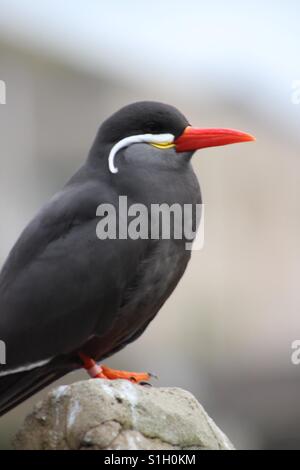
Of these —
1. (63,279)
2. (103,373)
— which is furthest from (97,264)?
(103,373)

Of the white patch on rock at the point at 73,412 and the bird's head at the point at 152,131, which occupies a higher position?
the bird's head at the point at 152,131

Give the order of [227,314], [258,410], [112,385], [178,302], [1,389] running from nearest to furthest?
[112,385], [1,389], [258,410], [178,302], [227,314]

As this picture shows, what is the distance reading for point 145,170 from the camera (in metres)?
8.33

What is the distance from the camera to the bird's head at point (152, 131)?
27.4 ft

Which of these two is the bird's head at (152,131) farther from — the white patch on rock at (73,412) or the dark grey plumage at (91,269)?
the white patch on rock at (73,412)

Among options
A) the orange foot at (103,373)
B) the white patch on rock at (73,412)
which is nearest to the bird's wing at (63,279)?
the orange foot at (103,373)

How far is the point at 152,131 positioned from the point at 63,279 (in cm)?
124

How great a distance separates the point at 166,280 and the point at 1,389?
4.47 feet

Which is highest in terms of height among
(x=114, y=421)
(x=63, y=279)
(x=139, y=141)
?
(x=139, y=141)

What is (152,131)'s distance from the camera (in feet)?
27.6

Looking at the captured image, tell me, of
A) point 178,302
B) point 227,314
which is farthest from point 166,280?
point 227,314

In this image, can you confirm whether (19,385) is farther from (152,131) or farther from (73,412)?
(152,131)

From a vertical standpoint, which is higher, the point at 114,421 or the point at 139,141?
the point at 139,141
